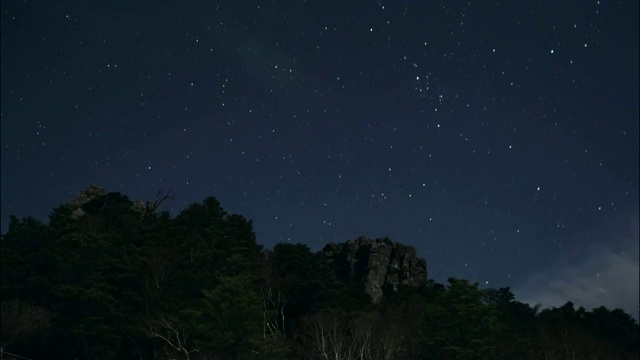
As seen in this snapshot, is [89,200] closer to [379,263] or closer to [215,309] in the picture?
[379,263]

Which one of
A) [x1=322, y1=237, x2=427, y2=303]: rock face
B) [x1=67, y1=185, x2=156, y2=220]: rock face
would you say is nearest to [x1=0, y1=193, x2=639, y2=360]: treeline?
[x1=322, y1=237, x2=427, y2=303]: rock face

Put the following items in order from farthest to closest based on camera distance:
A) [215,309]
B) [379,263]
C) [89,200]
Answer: [89,200] < [379,263] < [215,309]

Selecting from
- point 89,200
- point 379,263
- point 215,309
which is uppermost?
point 89,200

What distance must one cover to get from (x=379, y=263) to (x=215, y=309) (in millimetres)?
31725

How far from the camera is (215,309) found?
42.1 metres

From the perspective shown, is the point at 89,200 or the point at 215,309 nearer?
the point at 215,309

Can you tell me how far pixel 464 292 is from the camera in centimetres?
4594

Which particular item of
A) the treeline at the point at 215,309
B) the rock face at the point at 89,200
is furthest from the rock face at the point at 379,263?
the rock face at the point at 89,200

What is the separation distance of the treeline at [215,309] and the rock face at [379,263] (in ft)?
33.2

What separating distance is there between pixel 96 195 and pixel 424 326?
46.5m

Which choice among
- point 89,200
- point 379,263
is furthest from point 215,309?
point 89,200

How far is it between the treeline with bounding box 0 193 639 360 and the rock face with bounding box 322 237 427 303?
10.1 m

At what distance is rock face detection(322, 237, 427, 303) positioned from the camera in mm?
69562

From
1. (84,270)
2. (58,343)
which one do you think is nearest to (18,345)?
(58,343)
